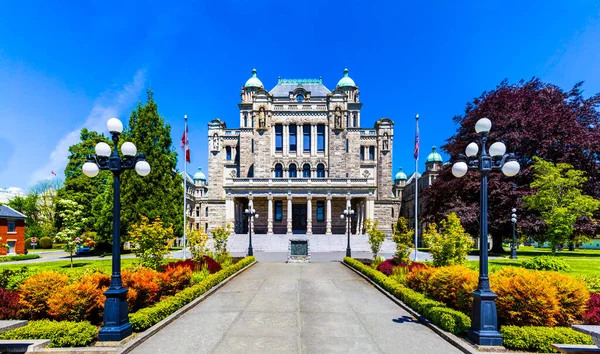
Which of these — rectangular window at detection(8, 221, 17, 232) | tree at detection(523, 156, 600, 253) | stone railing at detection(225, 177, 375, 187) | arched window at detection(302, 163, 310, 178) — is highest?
arched window at detection(302, 163, 310, 178)

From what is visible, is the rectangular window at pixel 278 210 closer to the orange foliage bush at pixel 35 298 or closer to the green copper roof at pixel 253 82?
the green copper roof at pixel 253 82

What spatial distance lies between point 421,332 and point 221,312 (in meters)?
6.19

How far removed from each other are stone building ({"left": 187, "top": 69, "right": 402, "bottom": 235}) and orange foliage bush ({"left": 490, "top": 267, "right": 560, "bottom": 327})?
35394 millimetres

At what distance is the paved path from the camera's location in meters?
7.45

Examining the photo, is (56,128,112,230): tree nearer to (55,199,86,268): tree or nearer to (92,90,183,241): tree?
(92,90,183,241): tree

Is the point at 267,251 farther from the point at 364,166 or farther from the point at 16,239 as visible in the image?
the point at 16,239

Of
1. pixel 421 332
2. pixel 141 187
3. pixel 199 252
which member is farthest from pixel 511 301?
pixel 141 187

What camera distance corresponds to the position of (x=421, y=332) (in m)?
8.60

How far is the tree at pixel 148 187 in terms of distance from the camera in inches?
1288

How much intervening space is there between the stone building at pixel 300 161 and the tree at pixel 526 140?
584 inches

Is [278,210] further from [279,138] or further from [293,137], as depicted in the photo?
[293,137]

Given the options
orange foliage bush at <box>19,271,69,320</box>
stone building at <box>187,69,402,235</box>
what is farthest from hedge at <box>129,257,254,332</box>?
stone building at <box>187,69,402,235</box>

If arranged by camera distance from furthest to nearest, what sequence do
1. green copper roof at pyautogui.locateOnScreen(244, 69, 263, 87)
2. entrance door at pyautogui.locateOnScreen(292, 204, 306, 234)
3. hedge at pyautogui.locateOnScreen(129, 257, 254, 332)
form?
green copper roof at pyautogui.locateOnScreen(244, 69, 263, 87) → entrance door at pyautogui.locateOnScreen(292, 204, 306, 234) → hedge at pyautogui.locateOnScreen(129, 257, 254, 332)

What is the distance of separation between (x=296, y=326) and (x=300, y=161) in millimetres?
43452
